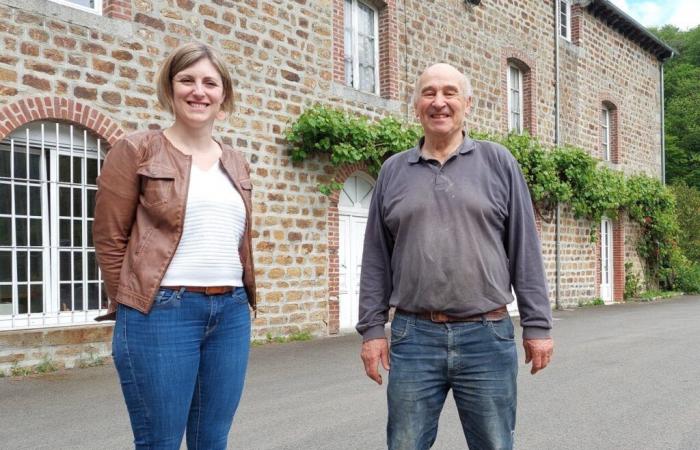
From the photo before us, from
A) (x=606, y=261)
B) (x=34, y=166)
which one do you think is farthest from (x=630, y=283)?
(x=34, y=166)

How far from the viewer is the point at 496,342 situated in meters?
2.44

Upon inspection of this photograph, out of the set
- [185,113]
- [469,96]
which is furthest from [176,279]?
[469,96]

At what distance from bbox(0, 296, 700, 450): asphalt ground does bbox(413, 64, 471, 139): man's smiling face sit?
2.48 meters

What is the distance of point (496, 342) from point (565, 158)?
44.2 feet

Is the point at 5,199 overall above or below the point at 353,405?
above

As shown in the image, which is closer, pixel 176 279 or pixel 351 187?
pixel 176 279

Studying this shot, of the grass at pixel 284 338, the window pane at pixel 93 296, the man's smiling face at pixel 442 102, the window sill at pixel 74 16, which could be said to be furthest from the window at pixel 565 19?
the man's smiling face at pixel 442 102

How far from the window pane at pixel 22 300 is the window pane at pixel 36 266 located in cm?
14

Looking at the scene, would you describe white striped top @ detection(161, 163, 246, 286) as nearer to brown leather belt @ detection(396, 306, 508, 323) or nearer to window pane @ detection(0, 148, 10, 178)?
brown leather belt @ detection(396, 306, 508, 323)

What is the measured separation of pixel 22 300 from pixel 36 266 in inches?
14.8

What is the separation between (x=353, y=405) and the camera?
551cm

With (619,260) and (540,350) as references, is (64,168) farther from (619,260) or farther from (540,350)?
(619,260)

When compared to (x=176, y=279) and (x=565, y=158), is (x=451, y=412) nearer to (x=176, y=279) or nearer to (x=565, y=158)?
(x=176, y=279)

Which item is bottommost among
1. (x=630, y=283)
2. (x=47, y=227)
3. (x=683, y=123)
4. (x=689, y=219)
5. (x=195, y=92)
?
(x=630, y=283)
